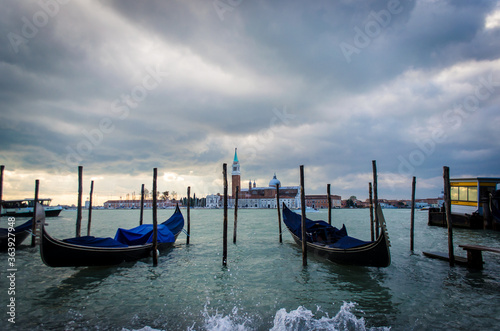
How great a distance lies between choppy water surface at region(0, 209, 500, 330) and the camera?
5.17 m

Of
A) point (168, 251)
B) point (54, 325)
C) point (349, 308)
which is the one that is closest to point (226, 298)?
point (349, 308)

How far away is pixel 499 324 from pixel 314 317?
10.2 feet

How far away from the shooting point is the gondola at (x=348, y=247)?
7719mm

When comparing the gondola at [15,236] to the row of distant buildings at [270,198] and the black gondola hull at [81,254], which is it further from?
the row of distant buildings at [270,198]

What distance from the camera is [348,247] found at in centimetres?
871

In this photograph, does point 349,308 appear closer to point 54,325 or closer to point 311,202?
point 54,325

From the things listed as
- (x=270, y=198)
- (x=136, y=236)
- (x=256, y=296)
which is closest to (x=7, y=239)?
(x=136, y=236)

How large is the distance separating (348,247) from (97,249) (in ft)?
24.5

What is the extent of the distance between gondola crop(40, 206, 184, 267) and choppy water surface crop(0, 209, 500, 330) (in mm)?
371

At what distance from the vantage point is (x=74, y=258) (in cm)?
792

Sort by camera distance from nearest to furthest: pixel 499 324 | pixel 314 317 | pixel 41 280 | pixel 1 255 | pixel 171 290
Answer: pixel 499 324 → pixel 314 317 → pixel 171 290 → pixel 41 280 → pixel 1 255

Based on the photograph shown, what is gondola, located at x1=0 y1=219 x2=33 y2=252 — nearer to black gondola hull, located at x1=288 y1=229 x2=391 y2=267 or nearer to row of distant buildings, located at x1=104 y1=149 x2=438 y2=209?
black gondola hull, located at x1=288 y1=229 x2=391 y2=267

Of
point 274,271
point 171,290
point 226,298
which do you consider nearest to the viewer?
point 226,298

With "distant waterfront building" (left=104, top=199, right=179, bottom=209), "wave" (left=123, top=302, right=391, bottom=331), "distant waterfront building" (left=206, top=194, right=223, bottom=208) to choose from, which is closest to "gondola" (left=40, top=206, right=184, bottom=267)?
"wave" (left=123, top=302, right=391, bottom=331)
